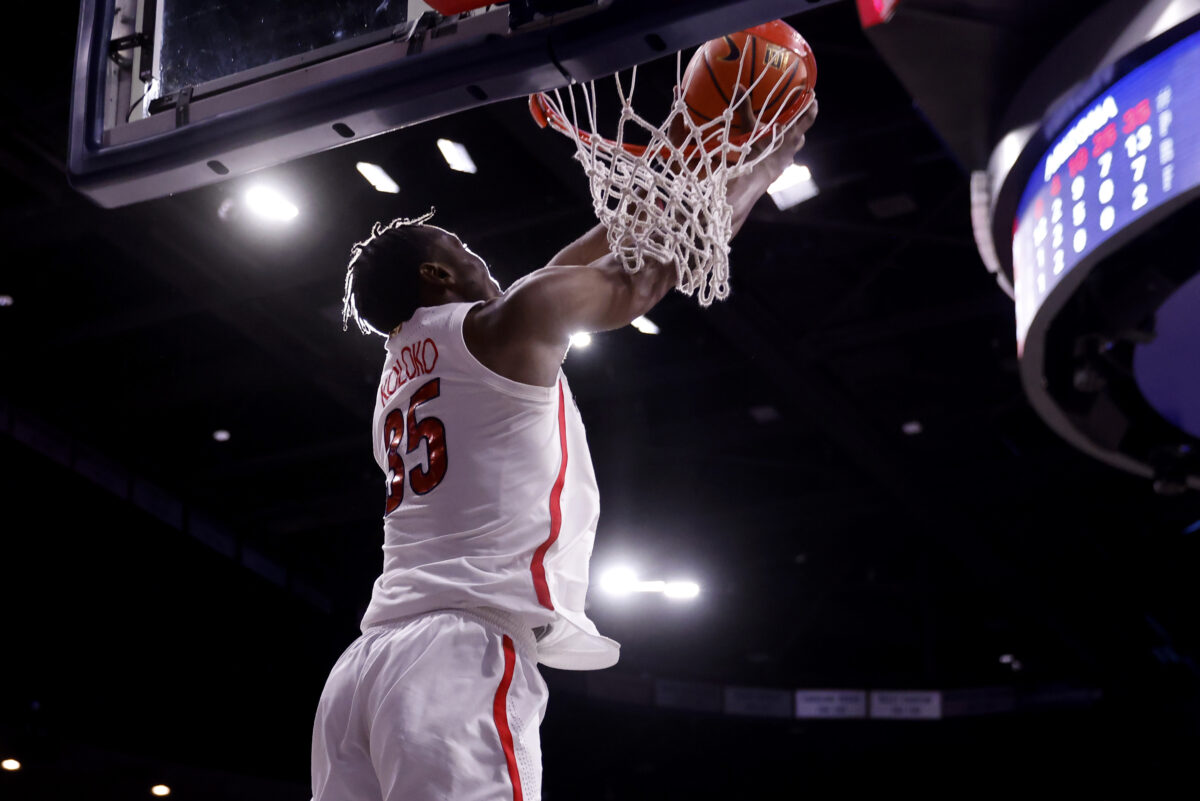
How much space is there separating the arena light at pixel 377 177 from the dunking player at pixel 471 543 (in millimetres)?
4252

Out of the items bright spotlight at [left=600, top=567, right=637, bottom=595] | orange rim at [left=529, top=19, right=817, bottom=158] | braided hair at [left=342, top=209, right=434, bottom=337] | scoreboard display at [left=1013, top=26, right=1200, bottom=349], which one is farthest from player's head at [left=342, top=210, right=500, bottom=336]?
bright spotlight at [left=600, top=567, right=637, bottom=595]

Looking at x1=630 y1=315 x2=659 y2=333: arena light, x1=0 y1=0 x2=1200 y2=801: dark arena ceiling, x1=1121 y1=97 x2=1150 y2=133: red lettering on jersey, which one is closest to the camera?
x1=1121 y1=97 x2=1150 y2=133: red lettering on jersey

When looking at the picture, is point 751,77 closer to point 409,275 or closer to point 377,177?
point 409,275

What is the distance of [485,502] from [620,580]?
29.6 ft

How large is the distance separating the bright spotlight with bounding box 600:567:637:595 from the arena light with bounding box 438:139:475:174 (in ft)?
16.8

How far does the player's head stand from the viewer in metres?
2.56

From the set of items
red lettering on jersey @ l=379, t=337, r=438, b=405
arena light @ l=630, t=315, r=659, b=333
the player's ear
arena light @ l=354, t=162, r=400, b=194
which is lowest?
red lettering on jersey @ l=379, t=337, r=438, b=405

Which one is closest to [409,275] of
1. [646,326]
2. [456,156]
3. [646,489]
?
[456,156]

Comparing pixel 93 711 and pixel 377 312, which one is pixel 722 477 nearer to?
pixel 93 711

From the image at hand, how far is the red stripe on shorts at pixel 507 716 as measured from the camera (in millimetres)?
1979

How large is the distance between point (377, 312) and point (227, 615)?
973cm

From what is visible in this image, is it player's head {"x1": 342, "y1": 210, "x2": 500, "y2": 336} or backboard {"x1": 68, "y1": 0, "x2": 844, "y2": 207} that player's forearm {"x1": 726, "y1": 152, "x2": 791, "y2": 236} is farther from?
player's head {"x1": 342, "y1": 210, "x2": 500, "y2": 336}

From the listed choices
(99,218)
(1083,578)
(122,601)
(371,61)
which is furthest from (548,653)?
(1083,578)

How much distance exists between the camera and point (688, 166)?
9.06ft
